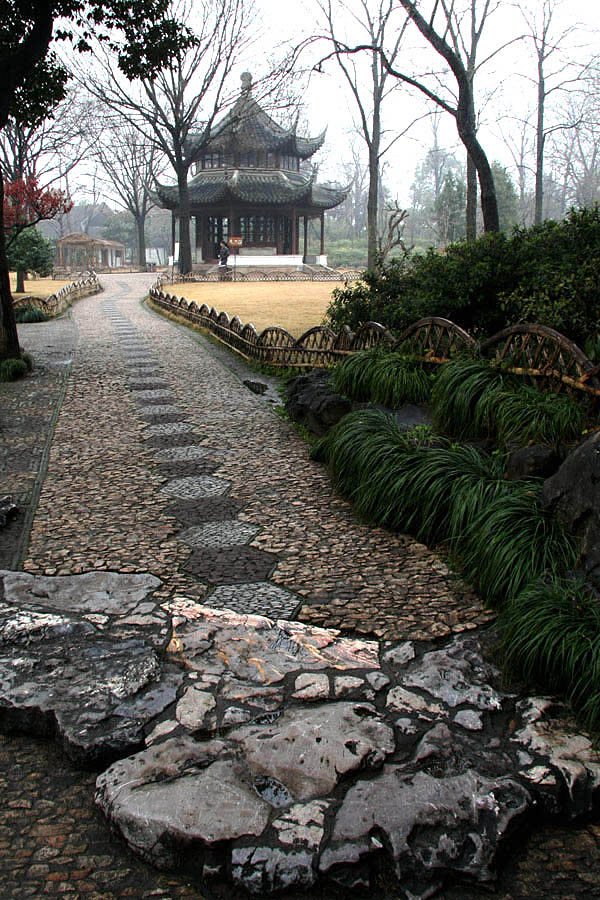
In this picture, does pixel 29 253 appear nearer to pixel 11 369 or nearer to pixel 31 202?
pixel 31 202

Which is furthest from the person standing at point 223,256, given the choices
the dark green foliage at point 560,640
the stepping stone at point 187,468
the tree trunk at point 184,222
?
the dark green foliage at point 560,640

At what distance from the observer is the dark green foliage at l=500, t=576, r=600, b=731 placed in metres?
2.87

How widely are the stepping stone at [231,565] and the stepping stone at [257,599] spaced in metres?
0.09

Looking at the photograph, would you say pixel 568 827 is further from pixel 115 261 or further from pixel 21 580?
pixel 115 261

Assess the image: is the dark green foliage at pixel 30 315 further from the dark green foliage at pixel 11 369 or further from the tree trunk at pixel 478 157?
the tree trunk at pixel 478 157

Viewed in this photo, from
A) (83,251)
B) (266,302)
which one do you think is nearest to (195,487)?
(266,302)

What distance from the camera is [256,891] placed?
215 cm

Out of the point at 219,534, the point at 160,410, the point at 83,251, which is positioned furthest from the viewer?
the point at 83,251

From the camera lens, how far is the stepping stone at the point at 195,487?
220 inches

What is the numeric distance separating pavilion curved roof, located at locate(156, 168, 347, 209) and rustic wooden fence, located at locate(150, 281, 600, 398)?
98.9 feet

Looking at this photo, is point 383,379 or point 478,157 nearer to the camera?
point 383,379

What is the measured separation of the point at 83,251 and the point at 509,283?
5886 centimetres

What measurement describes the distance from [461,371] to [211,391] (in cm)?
476

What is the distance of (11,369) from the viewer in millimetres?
10492
